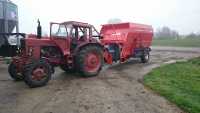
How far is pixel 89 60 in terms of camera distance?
10.2 metres

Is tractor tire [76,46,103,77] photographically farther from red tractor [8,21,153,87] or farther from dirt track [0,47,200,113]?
dirt track [0,47,200,113]

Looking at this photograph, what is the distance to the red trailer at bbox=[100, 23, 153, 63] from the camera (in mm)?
13102

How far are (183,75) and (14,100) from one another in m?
6.11

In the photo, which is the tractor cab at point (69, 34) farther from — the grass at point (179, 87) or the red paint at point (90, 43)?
the grass at point (179, 87)

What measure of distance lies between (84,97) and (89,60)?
3.30 meters

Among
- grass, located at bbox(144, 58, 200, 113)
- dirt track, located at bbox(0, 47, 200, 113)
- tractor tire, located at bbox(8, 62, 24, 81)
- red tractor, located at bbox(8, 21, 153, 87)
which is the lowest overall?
dirt track, located at bbox(0, 47, 200, 113)

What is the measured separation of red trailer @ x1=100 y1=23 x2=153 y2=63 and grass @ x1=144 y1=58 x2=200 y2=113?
121 inches

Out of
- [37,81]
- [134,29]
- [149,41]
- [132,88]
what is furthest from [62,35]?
[149,41]

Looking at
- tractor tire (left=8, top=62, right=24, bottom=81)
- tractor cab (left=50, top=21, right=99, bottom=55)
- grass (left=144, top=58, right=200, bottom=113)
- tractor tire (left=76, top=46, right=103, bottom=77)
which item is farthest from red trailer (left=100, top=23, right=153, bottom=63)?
tractor tire (left=8, top=62, right=24, bottom=81)

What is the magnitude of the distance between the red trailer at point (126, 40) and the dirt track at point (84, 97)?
375cm

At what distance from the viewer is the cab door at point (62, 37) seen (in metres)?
9.65

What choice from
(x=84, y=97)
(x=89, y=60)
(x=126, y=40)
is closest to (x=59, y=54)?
(x=89, y=60)

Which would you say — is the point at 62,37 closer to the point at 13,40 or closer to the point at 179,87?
the point at 13,40

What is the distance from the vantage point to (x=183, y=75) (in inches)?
388
